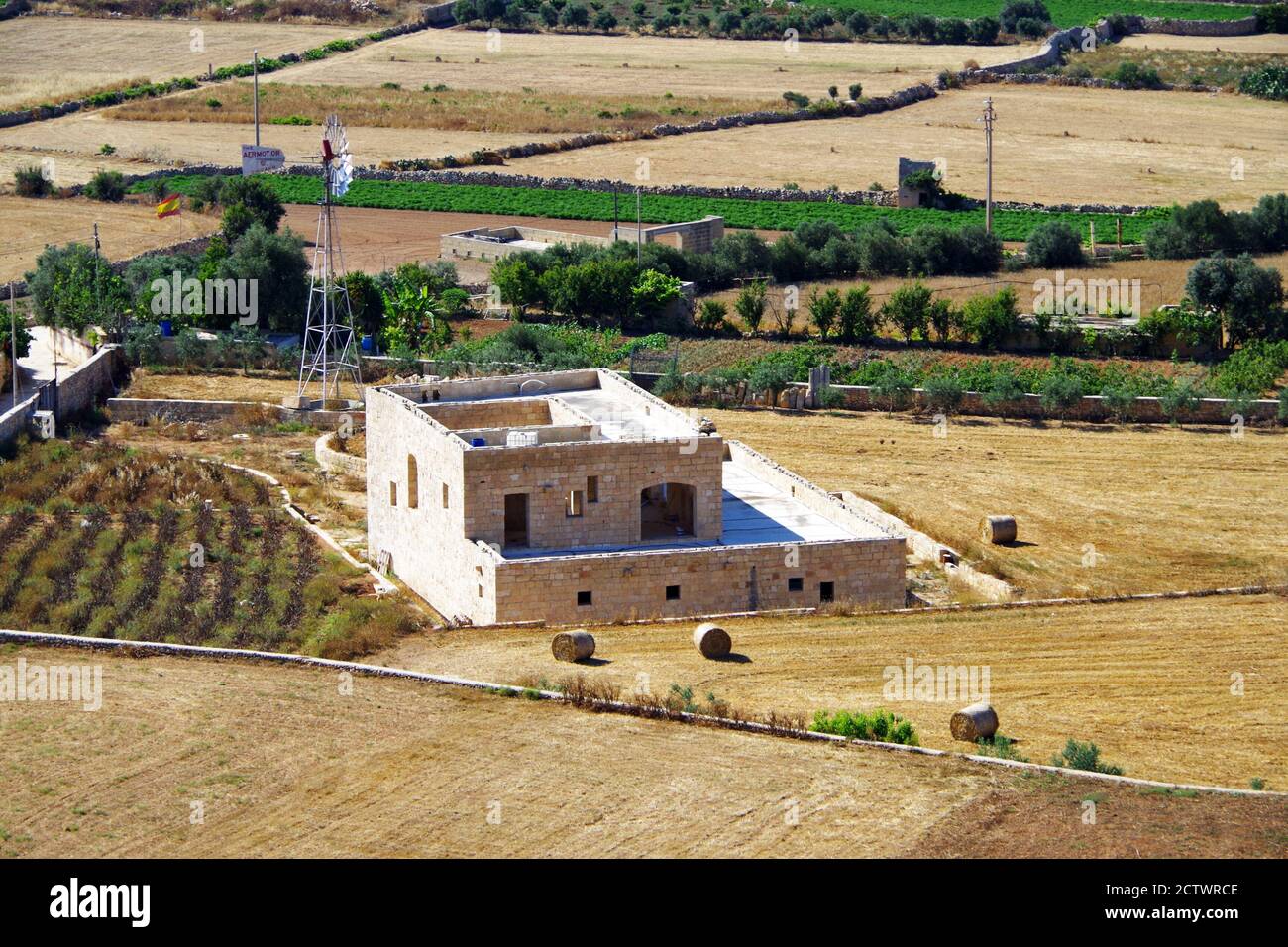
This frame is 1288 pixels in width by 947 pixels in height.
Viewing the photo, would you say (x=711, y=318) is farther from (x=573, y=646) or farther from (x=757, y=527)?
(x=573, y=646)

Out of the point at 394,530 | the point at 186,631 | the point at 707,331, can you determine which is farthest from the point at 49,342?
the point at 186,631

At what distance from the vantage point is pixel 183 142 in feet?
332

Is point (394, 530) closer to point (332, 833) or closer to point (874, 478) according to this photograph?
point (874, 478)

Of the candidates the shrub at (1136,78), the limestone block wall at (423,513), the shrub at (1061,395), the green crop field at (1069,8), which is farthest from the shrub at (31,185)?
the green crop field at (1069,8)

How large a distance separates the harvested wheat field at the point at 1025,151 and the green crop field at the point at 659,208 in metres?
3.93

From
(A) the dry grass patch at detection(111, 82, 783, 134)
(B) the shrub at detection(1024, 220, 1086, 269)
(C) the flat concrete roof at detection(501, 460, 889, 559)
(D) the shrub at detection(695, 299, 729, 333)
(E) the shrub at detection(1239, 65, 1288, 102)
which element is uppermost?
(E) the shrub at detection(1239, 65, 1288, 102)

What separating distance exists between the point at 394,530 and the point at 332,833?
1590 cm

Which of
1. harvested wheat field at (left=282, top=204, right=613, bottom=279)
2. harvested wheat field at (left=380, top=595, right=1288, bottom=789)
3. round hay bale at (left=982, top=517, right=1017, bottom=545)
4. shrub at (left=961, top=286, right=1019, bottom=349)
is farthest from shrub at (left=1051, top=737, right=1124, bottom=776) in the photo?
harvested wheat field at (left=282, top=204, right=613, bottom=279)

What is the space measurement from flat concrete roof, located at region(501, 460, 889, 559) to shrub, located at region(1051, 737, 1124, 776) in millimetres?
9757

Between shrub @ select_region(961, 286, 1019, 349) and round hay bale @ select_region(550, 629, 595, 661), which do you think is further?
shrub @ select_region(961, 286, 1019, 349)

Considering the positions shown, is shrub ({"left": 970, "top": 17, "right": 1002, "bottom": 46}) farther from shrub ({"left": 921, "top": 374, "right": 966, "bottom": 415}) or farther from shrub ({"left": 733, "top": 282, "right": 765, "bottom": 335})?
shrub ({"left": 921, "top": 374, "right": 966, "bottom": 415})

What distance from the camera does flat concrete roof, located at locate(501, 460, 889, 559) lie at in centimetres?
4147

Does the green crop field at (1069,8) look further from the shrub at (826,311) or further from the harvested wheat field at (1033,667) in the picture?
the harvested wheat field at (1033,667)
